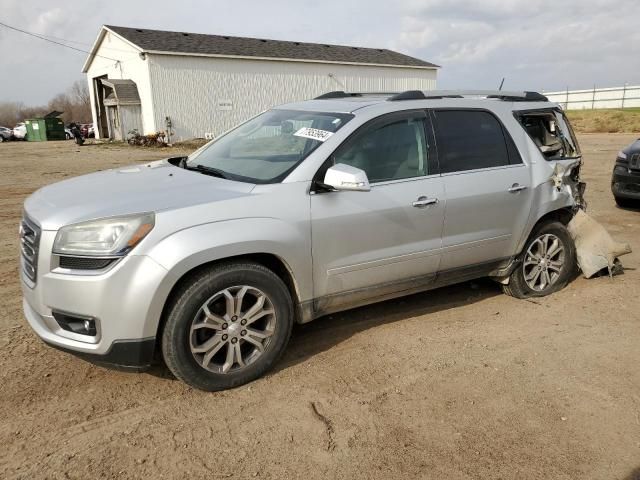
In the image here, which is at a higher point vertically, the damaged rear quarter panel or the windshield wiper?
the windshield wiper

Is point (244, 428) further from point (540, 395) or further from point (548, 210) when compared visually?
point (548, 210)

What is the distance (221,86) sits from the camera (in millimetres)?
29312

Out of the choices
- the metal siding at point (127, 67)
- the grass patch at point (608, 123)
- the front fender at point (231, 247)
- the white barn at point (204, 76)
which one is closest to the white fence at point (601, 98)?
the grass patch at point (608, 123)

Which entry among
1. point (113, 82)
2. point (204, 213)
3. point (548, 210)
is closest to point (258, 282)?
point (204, 213)

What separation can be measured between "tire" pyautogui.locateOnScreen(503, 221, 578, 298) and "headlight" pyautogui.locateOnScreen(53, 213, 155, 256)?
3.36 metres

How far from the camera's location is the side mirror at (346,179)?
3340 mm

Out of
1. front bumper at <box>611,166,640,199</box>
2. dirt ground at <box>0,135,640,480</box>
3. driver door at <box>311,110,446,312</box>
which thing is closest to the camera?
dirt ground at <box>0,135,640,480</box>

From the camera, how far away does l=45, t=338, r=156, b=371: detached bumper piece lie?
2.97 m

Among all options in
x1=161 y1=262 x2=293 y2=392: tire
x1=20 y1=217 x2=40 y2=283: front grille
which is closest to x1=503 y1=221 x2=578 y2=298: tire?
x1=161 y1=262 x2=293 y2=392: tire

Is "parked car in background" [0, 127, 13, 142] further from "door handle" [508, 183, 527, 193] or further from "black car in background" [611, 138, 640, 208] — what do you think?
"door handle" [508, 183, 527, 193]

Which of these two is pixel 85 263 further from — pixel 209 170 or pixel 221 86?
pixel 221 86

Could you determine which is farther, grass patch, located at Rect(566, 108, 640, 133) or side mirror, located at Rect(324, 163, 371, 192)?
grass patch, located at Rect(566, 108, 640, 133)

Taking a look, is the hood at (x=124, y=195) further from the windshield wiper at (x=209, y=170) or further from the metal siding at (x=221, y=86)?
the metal siding at (x=221, y=86)

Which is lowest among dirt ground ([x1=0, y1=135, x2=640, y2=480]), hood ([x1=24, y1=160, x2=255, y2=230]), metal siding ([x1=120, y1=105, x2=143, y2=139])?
dirt ground ([x1=0, y1=135, x2=640, y2=480])
